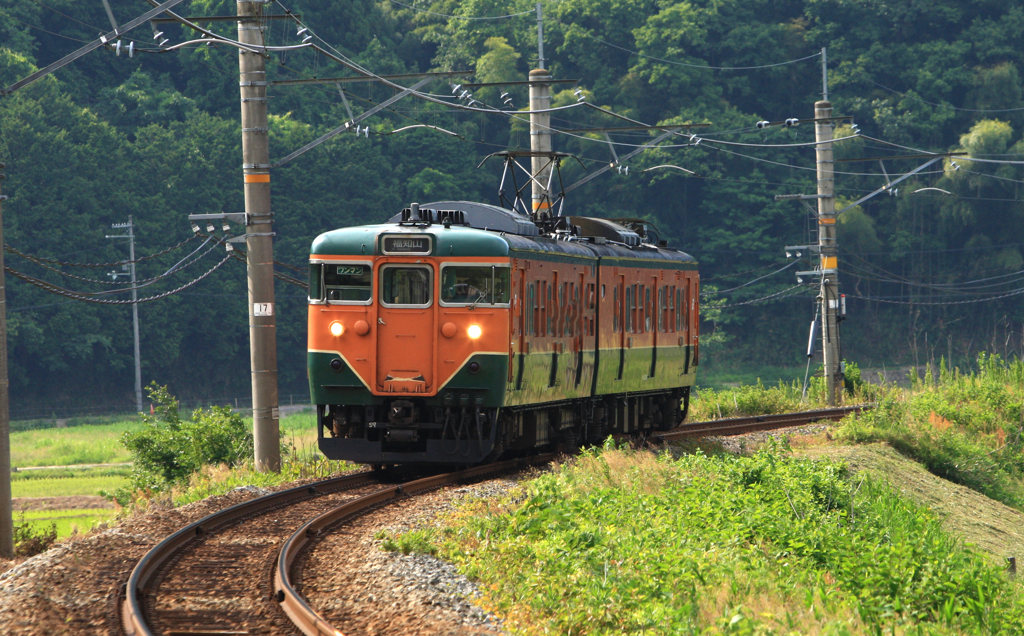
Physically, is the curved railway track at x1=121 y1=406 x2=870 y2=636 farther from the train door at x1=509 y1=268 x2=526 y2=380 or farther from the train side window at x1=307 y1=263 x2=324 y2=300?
the train side window at x1=307 y1=263 x2=324 y2=300

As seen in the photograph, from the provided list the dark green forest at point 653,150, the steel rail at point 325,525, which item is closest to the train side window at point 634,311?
the steel rail at point 325,525

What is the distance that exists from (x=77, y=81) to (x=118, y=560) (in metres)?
58.2

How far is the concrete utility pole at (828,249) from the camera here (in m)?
32.6

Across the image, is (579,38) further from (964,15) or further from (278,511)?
(278,511)

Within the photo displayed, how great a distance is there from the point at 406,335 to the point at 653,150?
55.6 m

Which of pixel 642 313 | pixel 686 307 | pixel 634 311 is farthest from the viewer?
pixel 686 307

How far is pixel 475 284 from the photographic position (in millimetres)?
16453

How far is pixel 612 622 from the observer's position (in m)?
8.48

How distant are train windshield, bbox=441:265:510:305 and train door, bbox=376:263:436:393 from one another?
212mm

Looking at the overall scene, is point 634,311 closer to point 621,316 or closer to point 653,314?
point 621,316

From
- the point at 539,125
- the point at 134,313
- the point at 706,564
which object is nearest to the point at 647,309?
the point at 539,125

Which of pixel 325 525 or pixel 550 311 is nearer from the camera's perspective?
pixel 325 525

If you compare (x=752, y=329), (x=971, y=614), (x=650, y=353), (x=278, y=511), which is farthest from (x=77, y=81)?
(x=971, y=614)

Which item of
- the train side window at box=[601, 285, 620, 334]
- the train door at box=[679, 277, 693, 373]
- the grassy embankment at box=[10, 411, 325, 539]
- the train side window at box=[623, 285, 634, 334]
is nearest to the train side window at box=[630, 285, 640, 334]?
the train side window at box=[623, 285, 634, 334]
